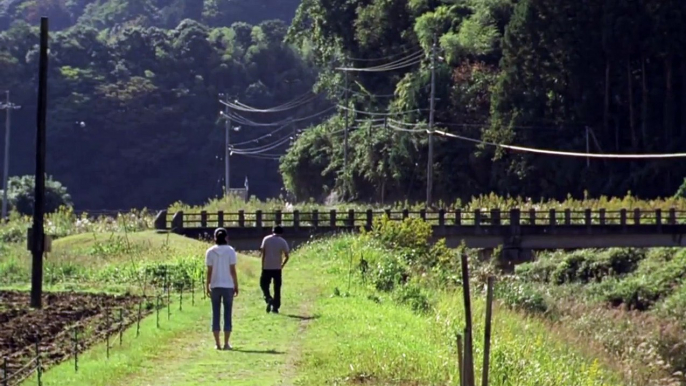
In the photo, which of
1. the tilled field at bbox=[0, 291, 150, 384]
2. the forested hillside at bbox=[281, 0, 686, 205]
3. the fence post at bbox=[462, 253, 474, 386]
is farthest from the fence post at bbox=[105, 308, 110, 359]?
the forested hillside at bbox=[281, 0, 686, 205]

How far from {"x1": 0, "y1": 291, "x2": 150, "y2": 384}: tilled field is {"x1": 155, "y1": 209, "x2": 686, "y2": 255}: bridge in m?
21.6

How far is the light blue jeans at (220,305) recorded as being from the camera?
1833cm

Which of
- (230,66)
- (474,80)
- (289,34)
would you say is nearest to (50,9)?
(230,66)

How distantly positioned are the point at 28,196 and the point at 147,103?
22.7m

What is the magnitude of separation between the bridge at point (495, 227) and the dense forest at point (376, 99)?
456 inches

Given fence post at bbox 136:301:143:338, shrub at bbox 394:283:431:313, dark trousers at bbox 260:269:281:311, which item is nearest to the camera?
fence post at bbox 136:301:143:338

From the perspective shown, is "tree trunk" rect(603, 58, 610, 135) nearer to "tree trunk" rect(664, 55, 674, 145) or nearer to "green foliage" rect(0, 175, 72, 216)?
"tree trunk" rect(664, 55, 674, 145)

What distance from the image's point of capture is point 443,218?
160 ft

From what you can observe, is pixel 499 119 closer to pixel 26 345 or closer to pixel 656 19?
pixel 656 19

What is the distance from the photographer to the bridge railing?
161 feet

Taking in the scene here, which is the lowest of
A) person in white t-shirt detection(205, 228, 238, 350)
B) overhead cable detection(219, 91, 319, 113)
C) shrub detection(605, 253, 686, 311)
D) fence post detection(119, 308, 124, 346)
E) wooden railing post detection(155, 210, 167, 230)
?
shrub detection(605, 253, 686, 311)

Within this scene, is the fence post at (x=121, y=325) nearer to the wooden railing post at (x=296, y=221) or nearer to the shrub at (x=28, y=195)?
the wooden railing post at (x=296, y=221)

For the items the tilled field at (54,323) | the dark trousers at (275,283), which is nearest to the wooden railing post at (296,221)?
the tilled field at (54,323)

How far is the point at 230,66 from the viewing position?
108m
